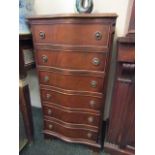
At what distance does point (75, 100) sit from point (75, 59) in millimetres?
348

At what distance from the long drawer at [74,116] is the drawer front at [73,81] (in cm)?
23

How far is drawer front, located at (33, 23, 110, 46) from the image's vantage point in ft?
3.15

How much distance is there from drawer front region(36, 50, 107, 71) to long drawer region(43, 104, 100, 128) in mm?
401

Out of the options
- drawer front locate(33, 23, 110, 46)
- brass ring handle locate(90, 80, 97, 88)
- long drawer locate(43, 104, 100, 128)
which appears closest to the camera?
drawer front locate(33, 23, 110, 46)

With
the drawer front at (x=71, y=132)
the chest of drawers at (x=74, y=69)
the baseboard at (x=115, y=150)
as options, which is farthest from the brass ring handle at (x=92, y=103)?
the baseboard at (x=115, y=150)

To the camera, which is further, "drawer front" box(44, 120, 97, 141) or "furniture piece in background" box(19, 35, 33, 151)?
"drawer front" box(44, 120, 97, 141)

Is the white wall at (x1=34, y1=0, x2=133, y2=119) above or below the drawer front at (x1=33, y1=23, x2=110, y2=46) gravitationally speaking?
above

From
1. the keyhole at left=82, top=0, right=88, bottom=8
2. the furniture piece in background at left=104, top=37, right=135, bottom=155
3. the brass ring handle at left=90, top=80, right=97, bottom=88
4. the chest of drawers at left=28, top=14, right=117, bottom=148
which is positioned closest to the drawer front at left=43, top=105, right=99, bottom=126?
the chest of drawers at left=28, top=14, right=117, bottom=148

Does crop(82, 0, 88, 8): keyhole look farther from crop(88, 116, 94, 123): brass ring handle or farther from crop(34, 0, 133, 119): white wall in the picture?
crop(88, 116, 94, 123): brass ring handle

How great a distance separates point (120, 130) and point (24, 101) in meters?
0.86
